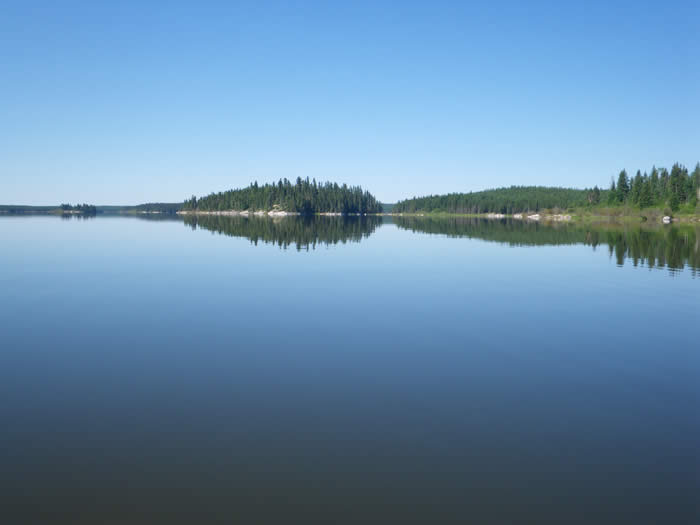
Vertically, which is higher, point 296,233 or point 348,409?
point 296,233

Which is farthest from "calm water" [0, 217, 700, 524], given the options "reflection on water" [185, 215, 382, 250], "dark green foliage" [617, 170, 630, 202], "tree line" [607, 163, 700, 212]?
"dark green foliage" [617, 170, 630, 202]

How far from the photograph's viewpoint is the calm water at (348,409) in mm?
7184

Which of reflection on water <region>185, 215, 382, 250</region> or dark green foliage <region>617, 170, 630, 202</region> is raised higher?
dark green foliage <region>617, 170, 630, 202</region>

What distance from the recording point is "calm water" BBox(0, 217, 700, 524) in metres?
7.18

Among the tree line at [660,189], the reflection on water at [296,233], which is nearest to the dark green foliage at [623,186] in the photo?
the tree line at [660,189]

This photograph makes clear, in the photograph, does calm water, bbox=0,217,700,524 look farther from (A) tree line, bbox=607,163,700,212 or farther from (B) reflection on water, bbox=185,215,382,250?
(A) tree line, bbox=607,163,700,212

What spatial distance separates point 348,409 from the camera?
408 inches

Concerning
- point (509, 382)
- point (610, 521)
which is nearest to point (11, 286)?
point (509, 382)

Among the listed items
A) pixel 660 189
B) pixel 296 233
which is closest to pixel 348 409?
pixel 296 233

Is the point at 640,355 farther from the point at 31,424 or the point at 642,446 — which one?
the point at 31,424

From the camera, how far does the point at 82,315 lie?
776 inches

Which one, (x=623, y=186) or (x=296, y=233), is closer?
(x=296, y=233)

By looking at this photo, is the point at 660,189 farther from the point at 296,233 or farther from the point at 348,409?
the point at 348,409

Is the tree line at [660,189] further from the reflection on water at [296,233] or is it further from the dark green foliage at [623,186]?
the reflection on water at [296,233]
